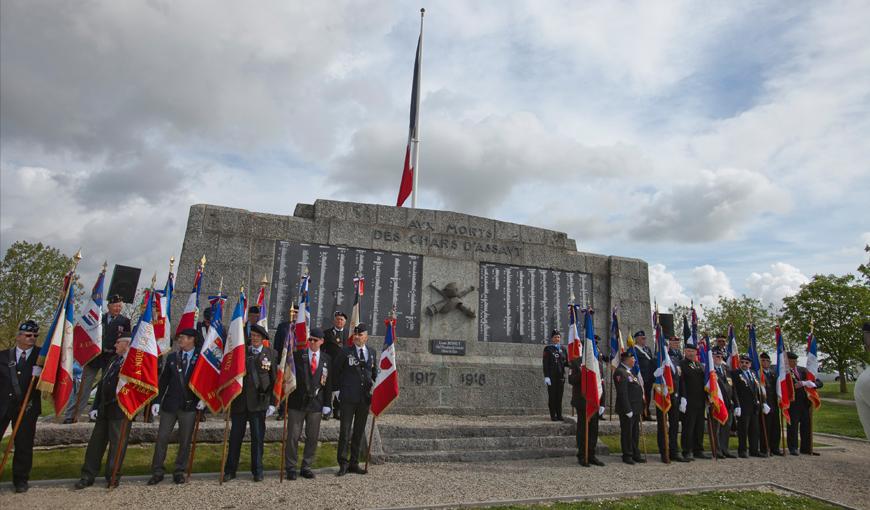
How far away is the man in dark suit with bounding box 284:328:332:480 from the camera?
7.04m

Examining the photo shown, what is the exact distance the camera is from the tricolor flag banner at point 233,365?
6742 mm

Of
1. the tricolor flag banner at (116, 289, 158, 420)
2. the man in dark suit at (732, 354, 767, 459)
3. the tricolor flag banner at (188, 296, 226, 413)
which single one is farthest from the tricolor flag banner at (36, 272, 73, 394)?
the man in dark suit at (732, 354, 767, 459)

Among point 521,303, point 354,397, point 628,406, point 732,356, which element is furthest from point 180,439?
point 732,356

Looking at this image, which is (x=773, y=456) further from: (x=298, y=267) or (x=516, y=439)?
(x=298, y=267)

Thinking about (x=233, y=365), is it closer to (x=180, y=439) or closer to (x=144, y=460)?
(x=180, y=439)

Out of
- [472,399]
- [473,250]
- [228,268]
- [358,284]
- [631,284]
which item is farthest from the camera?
[631,284]

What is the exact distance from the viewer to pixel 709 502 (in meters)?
6.52

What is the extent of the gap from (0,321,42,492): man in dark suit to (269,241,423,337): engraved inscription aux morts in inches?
179

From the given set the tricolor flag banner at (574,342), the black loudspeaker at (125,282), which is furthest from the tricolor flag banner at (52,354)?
the tricolor flag banner at (574,342)

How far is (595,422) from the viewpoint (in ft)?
29.8

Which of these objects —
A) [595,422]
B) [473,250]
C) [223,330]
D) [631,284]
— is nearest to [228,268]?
[223,330]

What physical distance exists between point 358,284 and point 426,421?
2968 mm

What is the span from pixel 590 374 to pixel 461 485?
330cm

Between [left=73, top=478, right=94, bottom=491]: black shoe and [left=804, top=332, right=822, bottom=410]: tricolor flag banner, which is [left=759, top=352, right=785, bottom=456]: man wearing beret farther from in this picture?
[left=73, top=478, right=94, bottom=491]: black shoe
